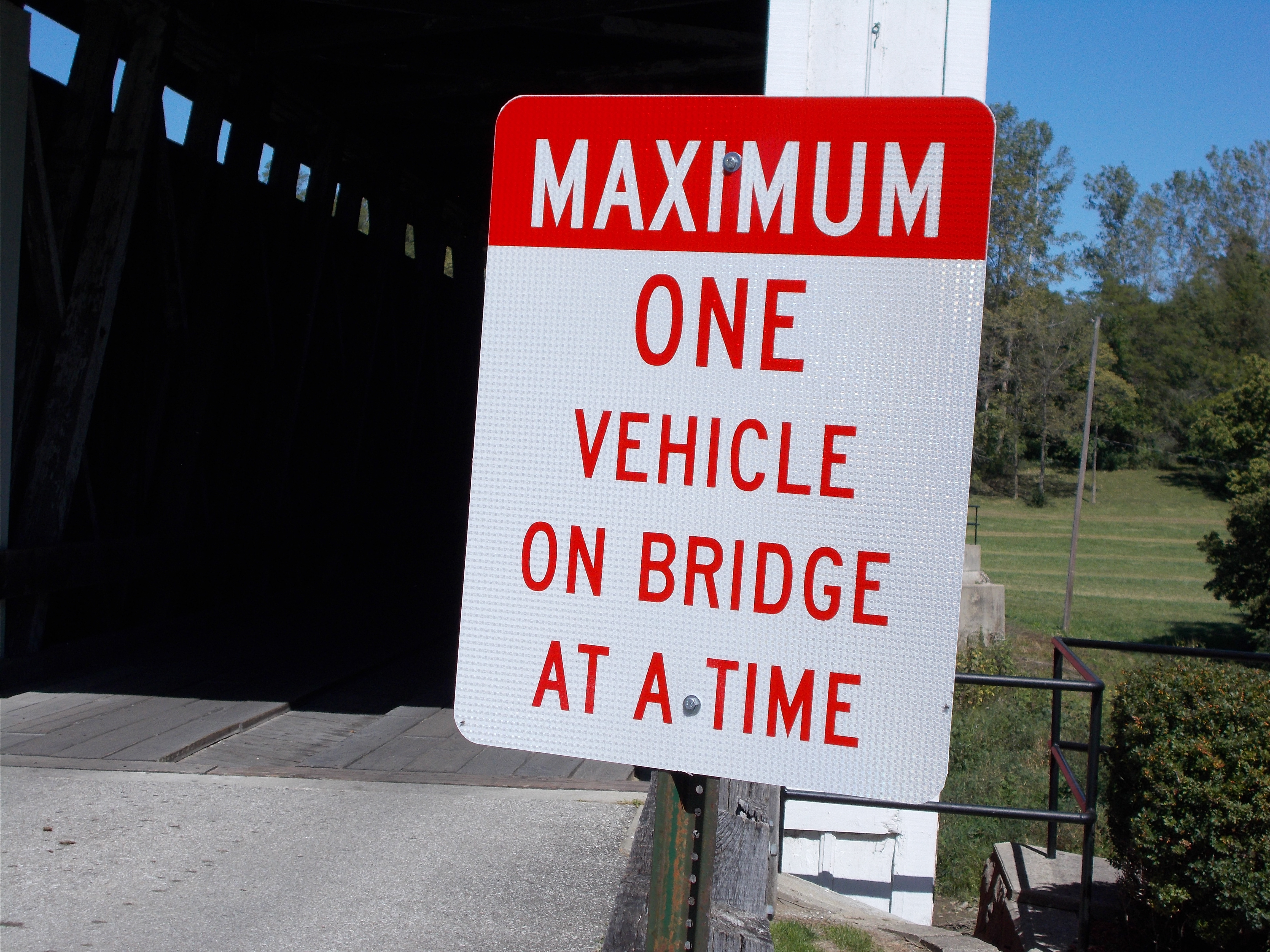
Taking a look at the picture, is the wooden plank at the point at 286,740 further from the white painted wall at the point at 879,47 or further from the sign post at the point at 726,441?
the sign post at the point at 726,441

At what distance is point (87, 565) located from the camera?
323 inches

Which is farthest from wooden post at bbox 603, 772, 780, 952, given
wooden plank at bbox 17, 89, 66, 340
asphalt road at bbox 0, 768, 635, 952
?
wooden plank at bbox 17, 89, 66, 340

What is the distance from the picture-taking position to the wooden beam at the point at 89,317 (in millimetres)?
7754

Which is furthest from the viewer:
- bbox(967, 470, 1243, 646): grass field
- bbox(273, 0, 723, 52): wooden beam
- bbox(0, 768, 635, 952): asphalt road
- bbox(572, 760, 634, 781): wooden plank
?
bbox(967, 470, 1243, 646): grass field

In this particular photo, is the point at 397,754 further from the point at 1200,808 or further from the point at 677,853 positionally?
the point at 677,853

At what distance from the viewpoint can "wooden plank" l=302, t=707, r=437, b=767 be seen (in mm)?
6047

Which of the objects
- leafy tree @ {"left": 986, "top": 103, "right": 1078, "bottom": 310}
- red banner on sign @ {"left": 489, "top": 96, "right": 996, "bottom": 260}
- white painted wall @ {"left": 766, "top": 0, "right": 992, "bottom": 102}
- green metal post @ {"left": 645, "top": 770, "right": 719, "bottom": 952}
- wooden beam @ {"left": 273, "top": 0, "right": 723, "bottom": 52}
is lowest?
green metal post @ {"left": 645, "top": 770, "right": 719, "bottom": 952}

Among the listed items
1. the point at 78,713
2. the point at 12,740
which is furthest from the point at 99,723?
the point at 12,740

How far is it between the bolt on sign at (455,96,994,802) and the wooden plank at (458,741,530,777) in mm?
4390

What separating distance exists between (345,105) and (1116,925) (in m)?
11.1

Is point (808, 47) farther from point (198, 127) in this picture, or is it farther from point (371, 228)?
point (371, 228)

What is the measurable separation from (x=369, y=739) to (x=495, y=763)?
101 cm

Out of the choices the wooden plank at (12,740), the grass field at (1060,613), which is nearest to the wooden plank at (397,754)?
the wooden plank at (12,740)

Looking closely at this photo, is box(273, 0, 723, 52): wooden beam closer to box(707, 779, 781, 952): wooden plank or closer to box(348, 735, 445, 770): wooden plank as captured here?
box(348, 735, 445, 770): wooden plank
